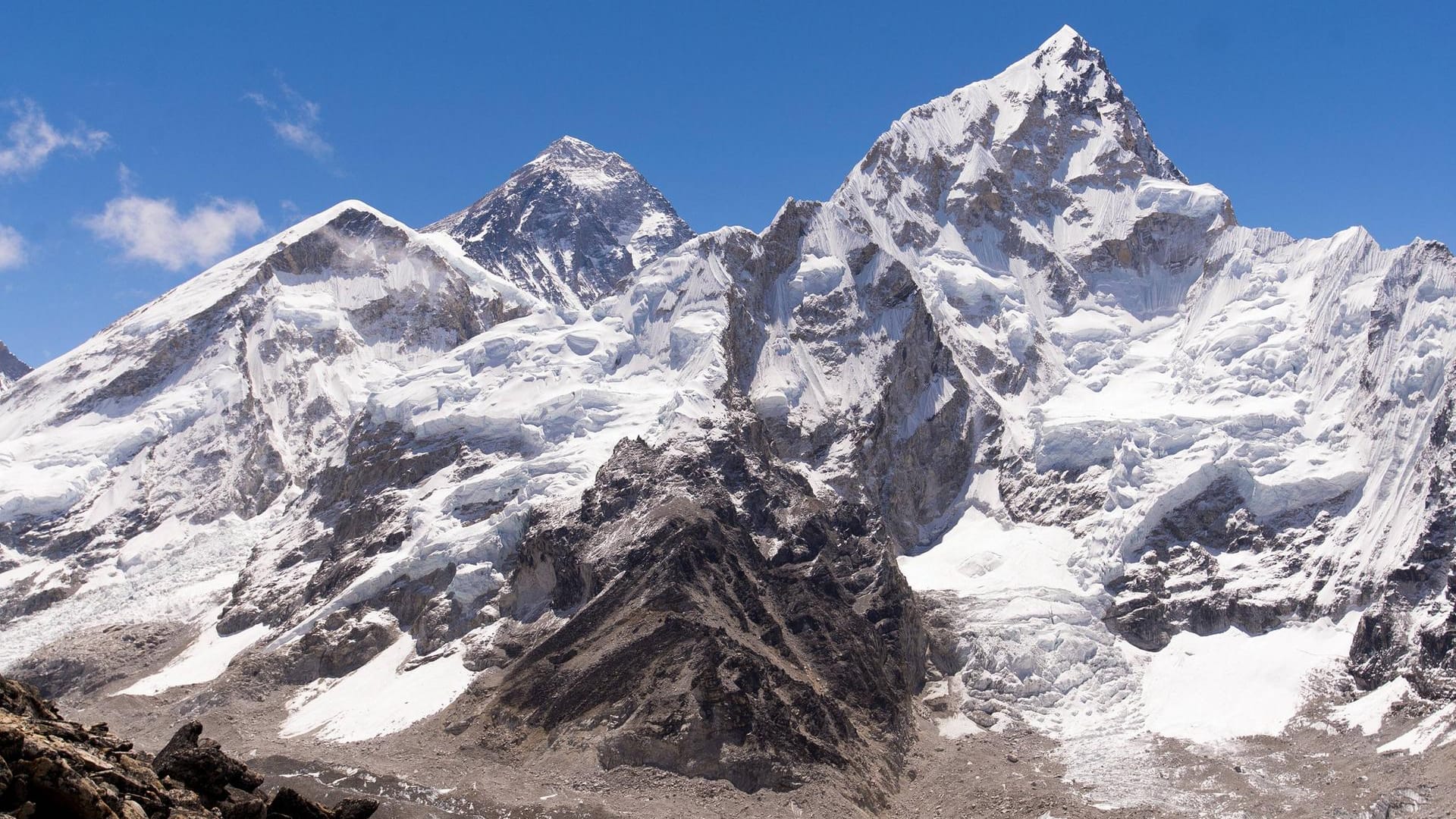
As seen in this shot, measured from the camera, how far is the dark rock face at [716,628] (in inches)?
4545

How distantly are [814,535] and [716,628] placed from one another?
30317mm

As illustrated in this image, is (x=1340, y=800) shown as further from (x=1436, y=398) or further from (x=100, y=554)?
(x=100, y=554)

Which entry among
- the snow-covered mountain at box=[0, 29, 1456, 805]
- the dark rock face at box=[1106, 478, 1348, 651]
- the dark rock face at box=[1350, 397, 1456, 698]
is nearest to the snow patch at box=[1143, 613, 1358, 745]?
the snow-covered mountain at box=[0, 29, 1456, 805]

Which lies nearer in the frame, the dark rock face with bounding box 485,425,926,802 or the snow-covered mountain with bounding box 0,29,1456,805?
the dark rock face with bounding box 485,425,926,802

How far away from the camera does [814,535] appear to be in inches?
5984

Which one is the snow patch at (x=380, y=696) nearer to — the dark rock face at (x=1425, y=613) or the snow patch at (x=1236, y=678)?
the snow patch at (x=1236, y=678)

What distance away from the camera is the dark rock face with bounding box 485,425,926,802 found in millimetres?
115438

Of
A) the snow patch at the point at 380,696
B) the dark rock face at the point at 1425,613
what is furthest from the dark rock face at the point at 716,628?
the dark rock face at the point at 1425,613

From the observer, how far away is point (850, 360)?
19238cm

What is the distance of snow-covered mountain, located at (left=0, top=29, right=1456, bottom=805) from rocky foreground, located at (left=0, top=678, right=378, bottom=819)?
66.0 m

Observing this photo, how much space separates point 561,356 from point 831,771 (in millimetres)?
89870

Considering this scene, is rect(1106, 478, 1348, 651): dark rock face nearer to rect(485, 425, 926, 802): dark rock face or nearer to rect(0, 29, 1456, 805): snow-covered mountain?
rect(0, 29, 1456, 805): snow-covered mountain

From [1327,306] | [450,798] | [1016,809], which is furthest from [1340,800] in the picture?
[1327,306]

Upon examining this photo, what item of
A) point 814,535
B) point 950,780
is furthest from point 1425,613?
point 814,535
